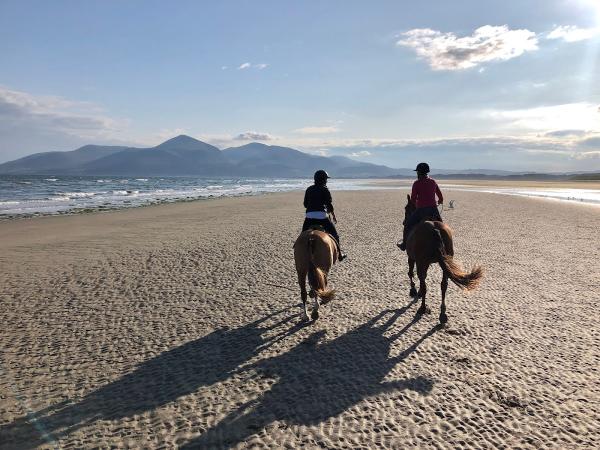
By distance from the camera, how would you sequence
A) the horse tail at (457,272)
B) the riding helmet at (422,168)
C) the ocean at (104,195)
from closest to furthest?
the horse tail at (457,272) → the riding helmet at (422,168) → the ocean at (104,195)

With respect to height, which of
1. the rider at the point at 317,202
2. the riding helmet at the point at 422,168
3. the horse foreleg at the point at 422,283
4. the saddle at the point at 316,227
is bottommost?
the horse foreleg at the point at 422,283

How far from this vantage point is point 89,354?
5.99 metres

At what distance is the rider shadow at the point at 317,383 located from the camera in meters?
4.29

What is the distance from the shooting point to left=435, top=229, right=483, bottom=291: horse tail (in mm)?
6953

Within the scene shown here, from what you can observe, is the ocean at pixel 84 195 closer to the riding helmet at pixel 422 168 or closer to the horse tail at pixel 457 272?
the riding helmet at pixel 422 168

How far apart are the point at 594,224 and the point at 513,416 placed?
19.8m

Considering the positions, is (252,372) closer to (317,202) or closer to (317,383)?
(317,383)

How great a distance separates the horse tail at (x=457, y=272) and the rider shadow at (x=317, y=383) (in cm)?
104

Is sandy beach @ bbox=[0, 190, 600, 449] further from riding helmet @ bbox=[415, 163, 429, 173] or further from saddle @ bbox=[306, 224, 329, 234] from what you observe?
riding helmet @ bbox=[415, 163, 429, 173]

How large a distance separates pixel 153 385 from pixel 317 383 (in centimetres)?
217

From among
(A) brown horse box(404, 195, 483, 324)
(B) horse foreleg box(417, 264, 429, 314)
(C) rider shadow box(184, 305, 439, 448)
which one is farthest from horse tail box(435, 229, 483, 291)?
(C) rider shadow box(184, 305, 439, 448)

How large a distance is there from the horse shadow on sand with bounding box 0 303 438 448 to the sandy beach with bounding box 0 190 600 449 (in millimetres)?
25

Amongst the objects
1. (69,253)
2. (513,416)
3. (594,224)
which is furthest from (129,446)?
(594,224)

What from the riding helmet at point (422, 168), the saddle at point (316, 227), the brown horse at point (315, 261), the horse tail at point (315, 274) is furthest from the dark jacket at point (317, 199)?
the riding helmet at point (422, 168)
